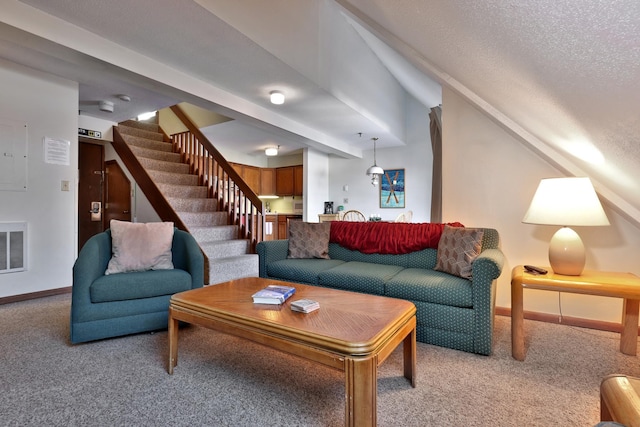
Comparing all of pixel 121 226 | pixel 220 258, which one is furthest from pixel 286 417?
pixel 220 258

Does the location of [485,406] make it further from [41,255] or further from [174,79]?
[41,255]

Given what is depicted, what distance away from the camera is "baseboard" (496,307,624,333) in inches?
96.3

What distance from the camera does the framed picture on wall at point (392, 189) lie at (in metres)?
6.30

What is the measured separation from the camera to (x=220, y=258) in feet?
13.1

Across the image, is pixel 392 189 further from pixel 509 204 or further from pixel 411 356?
pixel 411 356

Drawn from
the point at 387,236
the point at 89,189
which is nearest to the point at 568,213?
the point at 387,236

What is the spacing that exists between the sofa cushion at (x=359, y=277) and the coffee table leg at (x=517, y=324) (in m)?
0.82

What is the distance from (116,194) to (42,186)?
1.94 m

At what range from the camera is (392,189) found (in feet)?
20.9

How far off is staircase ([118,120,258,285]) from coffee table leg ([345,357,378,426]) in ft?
9.21

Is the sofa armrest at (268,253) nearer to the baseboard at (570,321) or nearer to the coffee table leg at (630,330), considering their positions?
the baseboard at (570,321)

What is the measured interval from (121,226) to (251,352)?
1492 millimetres

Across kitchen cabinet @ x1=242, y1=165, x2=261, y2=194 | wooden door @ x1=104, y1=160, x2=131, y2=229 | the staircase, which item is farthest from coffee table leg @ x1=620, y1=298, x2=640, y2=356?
kitchen cabinet @ x1=242, y1=165, x2=261, y2=194

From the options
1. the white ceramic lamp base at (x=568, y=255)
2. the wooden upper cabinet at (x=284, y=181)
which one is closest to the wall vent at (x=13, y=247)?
the white ceramic lamp base at (x=568, y=255)
